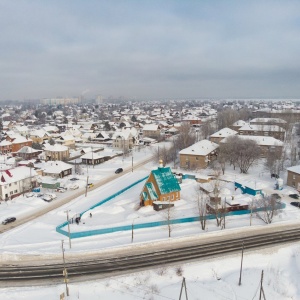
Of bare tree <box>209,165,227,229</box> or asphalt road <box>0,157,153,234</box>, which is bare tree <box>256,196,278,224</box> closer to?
bare tree <box>209,165,227,229</box>

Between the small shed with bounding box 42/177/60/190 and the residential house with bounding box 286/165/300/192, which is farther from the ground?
the residential house with bounding box 286/165/300/192

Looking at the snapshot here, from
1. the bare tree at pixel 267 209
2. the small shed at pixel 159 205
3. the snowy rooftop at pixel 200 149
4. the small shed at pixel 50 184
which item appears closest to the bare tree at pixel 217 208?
the bare tree at pixel 267 209

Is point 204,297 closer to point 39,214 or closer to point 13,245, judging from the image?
point 13,245

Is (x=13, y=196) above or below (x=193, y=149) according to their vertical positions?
below

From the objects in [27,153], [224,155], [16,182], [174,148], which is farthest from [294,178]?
[27,153]

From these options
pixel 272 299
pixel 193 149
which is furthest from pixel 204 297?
pixel 193 149

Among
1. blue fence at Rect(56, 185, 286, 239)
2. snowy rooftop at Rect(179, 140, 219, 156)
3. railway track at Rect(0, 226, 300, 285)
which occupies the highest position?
snowy rooftop at Rect(179, 140, 219, 156)

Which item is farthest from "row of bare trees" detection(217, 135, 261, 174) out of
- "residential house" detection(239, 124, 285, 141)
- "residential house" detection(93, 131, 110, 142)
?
"residential house" detection(93, 131, 110, 142)
